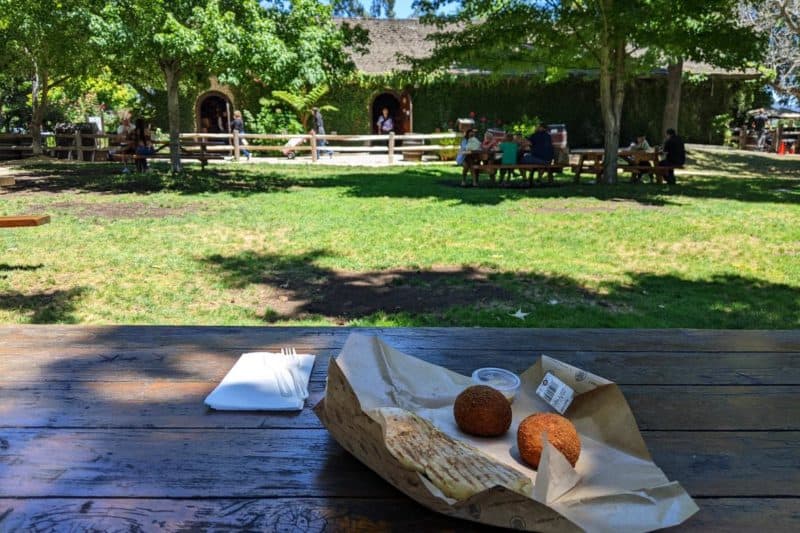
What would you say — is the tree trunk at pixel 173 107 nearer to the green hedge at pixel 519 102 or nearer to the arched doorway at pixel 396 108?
the green hedge at pixel 519 102

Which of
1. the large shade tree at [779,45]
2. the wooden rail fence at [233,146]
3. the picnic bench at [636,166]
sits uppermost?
the large shade tree at [779,45]

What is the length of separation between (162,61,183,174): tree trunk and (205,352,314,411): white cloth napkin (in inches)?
540

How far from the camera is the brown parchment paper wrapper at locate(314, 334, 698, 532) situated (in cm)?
106

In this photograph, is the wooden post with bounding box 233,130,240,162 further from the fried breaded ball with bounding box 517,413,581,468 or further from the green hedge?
the fried breaded ball with bounding box 517,413,581,468

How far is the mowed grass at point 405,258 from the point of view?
5215 millimetres

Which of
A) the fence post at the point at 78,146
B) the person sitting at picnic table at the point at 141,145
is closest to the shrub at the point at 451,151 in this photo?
the person sitting at picnic table at the point at 141,145

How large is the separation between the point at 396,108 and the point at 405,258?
820 inches

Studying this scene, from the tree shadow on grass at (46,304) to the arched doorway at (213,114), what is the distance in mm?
21563

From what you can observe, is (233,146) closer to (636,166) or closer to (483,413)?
(636,166)

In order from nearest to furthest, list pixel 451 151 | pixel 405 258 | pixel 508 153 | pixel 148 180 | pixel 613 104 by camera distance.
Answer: pixel 405 258 < pixel 508 153 < pixel 613 104 < pixel 148 180 < pixel 451 151

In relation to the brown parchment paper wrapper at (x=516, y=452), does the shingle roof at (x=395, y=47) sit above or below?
above

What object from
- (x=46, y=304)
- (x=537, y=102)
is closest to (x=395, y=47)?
(x=537, y=102)

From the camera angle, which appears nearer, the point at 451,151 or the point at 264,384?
the point at 264,384

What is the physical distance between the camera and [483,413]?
1333 millimetres
